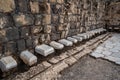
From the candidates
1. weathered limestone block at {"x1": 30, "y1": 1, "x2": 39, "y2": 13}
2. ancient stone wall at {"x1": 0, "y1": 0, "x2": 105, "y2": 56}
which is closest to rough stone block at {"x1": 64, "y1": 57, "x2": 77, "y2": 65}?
ancient stone wall at {"x1": 0, "y1": 0, "x2": 105, "y2": 56}

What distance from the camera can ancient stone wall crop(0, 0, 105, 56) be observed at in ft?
4.89

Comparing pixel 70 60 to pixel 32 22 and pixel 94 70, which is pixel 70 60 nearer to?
pixel 94 70

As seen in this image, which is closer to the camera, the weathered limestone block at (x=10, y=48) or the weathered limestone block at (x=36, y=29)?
the weathered limestone block at (x=10, y=48)

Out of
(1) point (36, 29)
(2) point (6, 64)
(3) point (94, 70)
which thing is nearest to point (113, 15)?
(3) point (94, 70)

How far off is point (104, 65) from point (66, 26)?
116 centimetres

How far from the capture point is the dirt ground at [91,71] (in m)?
1.72

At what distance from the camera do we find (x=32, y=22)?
1.82m

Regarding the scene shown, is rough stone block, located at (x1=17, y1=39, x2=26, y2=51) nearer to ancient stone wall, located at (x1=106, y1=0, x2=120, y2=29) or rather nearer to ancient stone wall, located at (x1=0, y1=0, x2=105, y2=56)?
ancient stone wall, located at (x1=0, y1=0, x2=105, y2=56)

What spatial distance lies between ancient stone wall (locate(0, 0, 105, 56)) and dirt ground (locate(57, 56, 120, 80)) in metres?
0.69

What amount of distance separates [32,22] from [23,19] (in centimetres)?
18

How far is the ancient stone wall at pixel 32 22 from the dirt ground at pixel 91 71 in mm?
690

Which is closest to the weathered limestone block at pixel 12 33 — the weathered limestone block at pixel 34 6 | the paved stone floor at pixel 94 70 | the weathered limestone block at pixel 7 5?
the weathered limestone block at pixel 7 5

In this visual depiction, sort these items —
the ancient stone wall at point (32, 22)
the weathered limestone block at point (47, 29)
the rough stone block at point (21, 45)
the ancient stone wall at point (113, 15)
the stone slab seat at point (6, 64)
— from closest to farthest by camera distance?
the stone slab seat at point (6, 64)
the ancient stone wall at point (32, 22)
the rough stone block at point (21, 45)
the weathered limestone block at point (47, 29)
the ancient stone wall at point (113, 15)

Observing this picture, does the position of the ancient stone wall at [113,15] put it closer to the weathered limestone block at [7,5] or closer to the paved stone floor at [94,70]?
the paved stone floor at [94,70]
